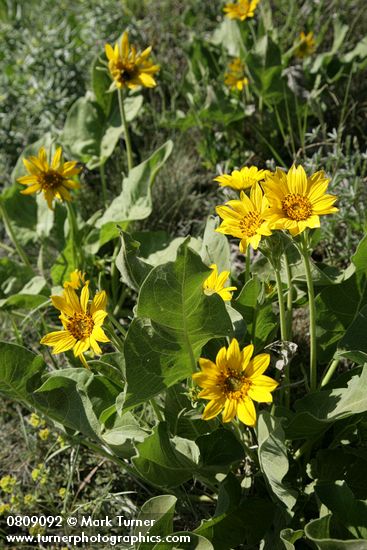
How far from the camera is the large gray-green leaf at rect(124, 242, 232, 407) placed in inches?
57.7

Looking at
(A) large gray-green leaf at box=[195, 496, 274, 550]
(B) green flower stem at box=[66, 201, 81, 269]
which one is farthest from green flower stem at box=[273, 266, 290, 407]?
(B) green flower stem at box=[66, 201, 81, 269]

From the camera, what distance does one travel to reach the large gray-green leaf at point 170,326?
146 centimetres

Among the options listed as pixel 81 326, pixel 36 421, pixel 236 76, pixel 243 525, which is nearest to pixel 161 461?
pixel 243 525

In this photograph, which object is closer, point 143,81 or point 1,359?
point 1,359

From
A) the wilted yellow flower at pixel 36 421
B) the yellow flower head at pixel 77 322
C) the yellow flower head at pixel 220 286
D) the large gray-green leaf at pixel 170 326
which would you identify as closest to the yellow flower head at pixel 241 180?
the yellow flower head at pixel 220 286

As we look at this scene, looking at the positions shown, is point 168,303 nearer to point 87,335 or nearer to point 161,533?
point 87,335

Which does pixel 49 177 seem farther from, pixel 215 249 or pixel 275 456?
pixel 275 456

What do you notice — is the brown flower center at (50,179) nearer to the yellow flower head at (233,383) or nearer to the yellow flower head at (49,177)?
the yellow flower head at (49,177)

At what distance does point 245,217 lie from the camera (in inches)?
61.1

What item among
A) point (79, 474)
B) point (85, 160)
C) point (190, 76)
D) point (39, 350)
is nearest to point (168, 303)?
point (79, 474)

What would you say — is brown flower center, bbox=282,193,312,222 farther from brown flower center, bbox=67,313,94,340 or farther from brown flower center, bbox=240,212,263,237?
brown flower center, bbox=67,313,94,340

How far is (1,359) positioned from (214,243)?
2.39 feet

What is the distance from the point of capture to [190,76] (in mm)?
3363

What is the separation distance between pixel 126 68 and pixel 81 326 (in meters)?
1.28
